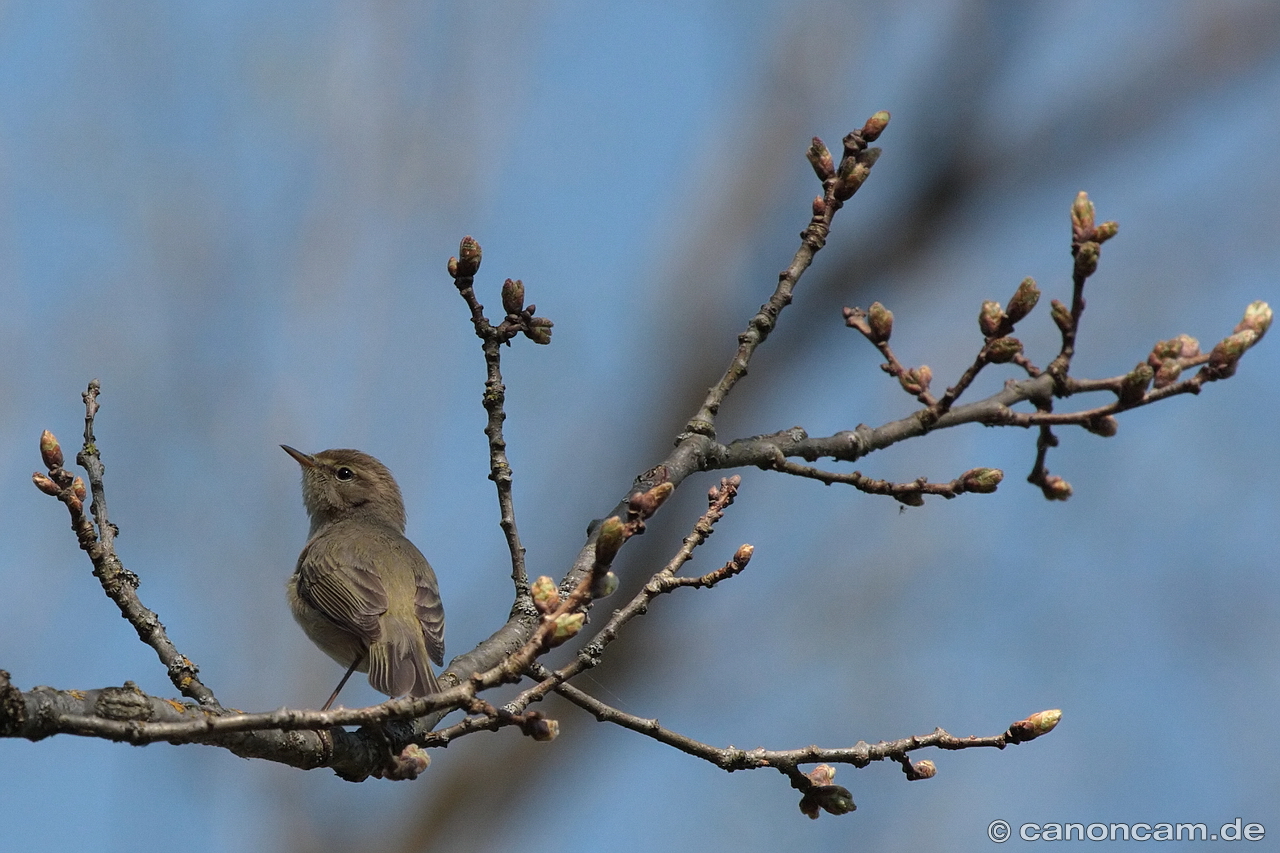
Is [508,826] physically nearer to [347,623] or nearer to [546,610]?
[347,623]

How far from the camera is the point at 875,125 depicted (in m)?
3.62

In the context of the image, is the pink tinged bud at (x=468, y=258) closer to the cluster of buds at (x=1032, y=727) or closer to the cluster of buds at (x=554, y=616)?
the cluster of buds at (x=554, y=616)

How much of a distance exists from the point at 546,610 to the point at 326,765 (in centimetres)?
70

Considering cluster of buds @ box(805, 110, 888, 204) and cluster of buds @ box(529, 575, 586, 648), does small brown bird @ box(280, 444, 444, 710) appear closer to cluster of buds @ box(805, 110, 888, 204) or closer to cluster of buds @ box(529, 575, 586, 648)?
cluster of buds @ box(529, 575, 586, 648)

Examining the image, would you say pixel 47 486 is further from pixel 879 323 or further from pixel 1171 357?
pixel 1171 357

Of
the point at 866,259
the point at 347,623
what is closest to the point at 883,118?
the point at 347,623

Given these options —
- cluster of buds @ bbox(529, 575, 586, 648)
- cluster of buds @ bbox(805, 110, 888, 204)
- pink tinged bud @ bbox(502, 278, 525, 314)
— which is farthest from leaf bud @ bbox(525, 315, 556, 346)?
cluster of buds @ bbox(529, 575, 586, 648)

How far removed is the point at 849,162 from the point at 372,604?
279 centimetres

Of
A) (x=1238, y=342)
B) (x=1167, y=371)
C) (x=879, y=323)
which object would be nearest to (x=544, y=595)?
(x=879, y=323)

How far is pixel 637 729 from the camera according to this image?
3.15 meters

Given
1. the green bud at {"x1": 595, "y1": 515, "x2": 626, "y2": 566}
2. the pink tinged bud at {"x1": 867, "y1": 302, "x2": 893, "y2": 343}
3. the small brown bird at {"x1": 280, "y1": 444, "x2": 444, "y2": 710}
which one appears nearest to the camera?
the green bud at {"x1": 595, "y1": 515, "x2": 626, "y2": 566}

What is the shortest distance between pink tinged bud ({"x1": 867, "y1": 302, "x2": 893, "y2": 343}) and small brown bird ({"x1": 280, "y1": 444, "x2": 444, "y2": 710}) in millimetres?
1946

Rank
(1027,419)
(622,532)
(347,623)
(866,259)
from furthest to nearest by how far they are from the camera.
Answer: (866,259) → (347,623) → (1027,419) → (622,532)

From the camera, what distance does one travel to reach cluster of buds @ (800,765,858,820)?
133 inches
